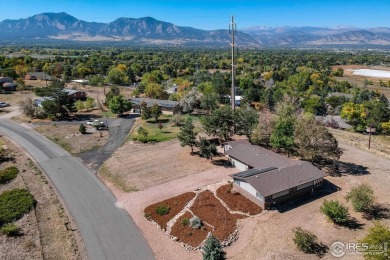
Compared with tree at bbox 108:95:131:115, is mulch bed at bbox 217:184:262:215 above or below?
below

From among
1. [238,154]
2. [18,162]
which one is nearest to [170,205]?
[238,154]

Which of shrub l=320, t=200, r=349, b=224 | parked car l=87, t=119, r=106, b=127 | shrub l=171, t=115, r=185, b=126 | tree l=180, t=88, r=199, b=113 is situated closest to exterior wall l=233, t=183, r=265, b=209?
shrub l=320, t=200, r=349, b=224

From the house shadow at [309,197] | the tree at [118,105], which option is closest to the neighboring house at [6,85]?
the tree at [118,105]

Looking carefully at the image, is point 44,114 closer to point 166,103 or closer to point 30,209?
point 166,103

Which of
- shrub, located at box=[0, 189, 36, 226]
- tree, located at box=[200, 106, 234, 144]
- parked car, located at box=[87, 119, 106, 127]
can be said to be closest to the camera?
shrub, located at box=[0, 189, 36, 226]

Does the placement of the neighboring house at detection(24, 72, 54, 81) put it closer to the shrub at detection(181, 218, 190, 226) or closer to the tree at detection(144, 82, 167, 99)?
the tree at detection(144, 82, 167, 99)

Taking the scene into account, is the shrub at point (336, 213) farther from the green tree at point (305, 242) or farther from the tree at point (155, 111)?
the tree at point (155, 111)

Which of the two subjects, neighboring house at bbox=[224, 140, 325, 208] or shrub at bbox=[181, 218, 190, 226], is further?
neighboring house at bbox=[224, 140, 325, 208]
